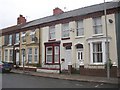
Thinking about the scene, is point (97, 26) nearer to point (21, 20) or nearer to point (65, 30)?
point (65, 30)

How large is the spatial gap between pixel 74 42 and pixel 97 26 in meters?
3.19

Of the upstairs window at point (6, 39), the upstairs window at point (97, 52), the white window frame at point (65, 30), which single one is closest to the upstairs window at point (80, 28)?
the white window frame at point (65, 30)

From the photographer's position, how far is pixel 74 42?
22594 millimetres

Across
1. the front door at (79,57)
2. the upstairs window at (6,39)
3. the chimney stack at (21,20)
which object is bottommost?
the front door at (79,57)

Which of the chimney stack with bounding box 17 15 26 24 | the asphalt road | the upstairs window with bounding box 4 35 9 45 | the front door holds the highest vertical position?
the chimney stack with bounding box 17 15 26 24

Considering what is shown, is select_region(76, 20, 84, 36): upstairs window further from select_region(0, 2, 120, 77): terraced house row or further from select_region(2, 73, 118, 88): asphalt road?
select_region(2, 73, 118, 88): asphalt road

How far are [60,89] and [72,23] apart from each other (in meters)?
12.4

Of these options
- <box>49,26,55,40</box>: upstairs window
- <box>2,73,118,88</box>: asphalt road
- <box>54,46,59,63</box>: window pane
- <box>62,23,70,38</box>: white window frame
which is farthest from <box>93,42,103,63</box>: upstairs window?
<box>49,26,55,40</box>: upstairs window

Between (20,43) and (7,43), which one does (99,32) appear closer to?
(20,43)

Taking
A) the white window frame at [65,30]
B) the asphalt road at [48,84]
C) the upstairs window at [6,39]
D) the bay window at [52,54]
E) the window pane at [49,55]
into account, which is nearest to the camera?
the asphalt road at [48,84]

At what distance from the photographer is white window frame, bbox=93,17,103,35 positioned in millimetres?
20891

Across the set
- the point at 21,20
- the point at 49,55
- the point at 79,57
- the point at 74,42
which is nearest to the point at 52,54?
the point at 49,55

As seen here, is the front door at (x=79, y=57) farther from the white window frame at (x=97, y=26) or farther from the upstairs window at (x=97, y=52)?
the white window frame at (x=97, y=26)

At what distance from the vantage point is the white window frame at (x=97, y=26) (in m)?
20.9
